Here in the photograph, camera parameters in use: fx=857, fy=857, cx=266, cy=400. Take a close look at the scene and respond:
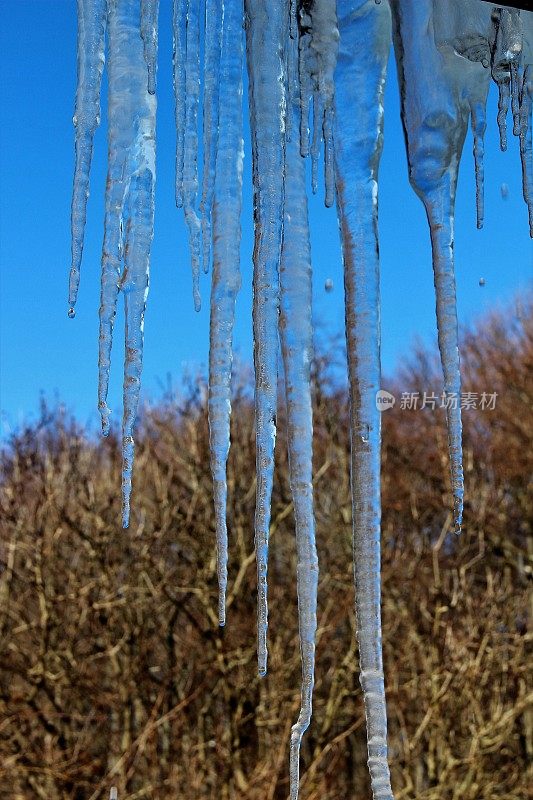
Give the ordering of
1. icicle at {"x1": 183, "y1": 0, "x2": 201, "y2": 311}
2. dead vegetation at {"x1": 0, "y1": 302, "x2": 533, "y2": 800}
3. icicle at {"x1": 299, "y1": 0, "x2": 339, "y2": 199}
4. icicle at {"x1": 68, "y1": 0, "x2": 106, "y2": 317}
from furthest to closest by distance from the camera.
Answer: dead vegetation at {"x1": 0, "y1": 302, "x2": 533, "y2": 800}, icicle at {"x1": 183, "y1": 0, "x2": 201, "y2": 311}, icicle at {"x1": 68, "y1": 0, "x2": 106, "y2": 317}, icicle at {"x1": 299, "y1": 0, "x2": 339, "y2": 199}

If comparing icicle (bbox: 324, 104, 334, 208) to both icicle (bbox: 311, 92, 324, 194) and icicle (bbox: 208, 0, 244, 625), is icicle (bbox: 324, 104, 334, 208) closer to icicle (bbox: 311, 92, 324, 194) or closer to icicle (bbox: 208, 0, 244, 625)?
icicle (bbox: 311, 92, 324, 194)

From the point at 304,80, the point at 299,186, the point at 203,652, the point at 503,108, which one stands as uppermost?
the point at 503,108

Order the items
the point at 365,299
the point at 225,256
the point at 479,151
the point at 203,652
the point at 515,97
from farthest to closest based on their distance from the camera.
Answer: the point at 203,652, the point at 479,151, the point at 515,97, the point at 225,256, the point at 365,299

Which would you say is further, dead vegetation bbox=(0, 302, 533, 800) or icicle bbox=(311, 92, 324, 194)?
dead vegetation bbox=(0, 302, 533, 800)

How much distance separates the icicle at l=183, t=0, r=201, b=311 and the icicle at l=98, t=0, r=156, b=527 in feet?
0.53

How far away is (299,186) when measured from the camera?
1.34 meters

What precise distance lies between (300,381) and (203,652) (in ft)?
19.9

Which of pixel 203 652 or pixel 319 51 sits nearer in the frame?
pixel 319 51

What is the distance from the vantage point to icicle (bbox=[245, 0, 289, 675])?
1203mm

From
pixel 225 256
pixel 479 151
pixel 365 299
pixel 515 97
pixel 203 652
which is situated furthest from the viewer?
pixel 203 652

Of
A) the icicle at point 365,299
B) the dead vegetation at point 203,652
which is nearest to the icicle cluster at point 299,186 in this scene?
the icicle at point 365,299

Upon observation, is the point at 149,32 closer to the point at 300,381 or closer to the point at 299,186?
the point at 299,186

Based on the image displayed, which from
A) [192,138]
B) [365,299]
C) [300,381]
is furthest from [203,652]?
[365,299]

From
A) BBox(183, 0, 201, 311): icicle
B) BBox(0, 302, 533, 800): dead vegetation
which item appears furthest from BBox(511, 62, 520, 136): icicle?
BBox(0, 302, 533, 800): dead vegetation
